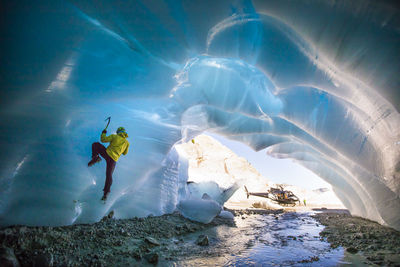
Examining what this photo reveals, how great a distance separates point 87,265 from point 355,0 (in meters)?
3.82

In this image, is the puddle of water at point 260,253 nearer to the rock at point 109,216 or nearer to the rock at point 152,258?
the rock at point 152,258

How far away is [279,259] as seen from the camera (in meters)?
2.30

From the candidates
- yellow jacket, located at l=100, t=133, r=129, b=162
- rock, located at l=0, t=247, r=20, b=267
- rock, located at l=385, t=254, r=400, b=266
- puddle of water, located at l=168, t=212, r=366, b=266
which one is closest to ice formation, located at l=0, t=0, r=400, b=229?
yellow jacket, located at l=100, t=133, r=129, b=162

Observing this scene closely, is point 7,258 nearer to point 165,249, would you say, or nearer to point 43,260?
point 43,260

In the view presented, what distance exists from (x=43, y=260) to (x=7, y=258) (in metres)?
0.24

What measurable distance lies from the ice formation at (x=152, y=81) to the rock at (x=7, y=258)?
1273 mm

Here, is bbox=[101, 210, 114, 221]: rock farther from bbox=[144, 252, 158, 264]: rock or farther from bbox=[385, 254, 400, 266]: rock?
bbox=[385, 254, 400, 266]: rock

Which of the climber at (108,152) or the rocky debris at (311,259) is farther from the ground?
the climber at (108,152)

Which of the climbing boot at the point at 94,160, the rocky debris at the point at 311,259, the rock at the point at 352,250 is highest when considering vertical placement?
the climbing boot at the point at 94,160

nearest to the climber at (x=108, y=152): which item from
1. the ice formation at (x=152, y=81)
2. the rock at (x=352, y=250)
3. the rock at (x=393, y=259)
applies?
the ice formation at (x=152, y=81)

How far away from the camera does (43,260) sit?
1.59m

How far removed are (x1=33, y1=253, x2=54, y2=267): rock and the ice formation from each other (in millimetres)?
1344

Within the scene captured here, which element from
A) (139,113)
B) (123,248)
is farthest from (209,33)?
(123,248)

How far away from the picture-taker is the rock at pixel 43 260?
1.56 meters
